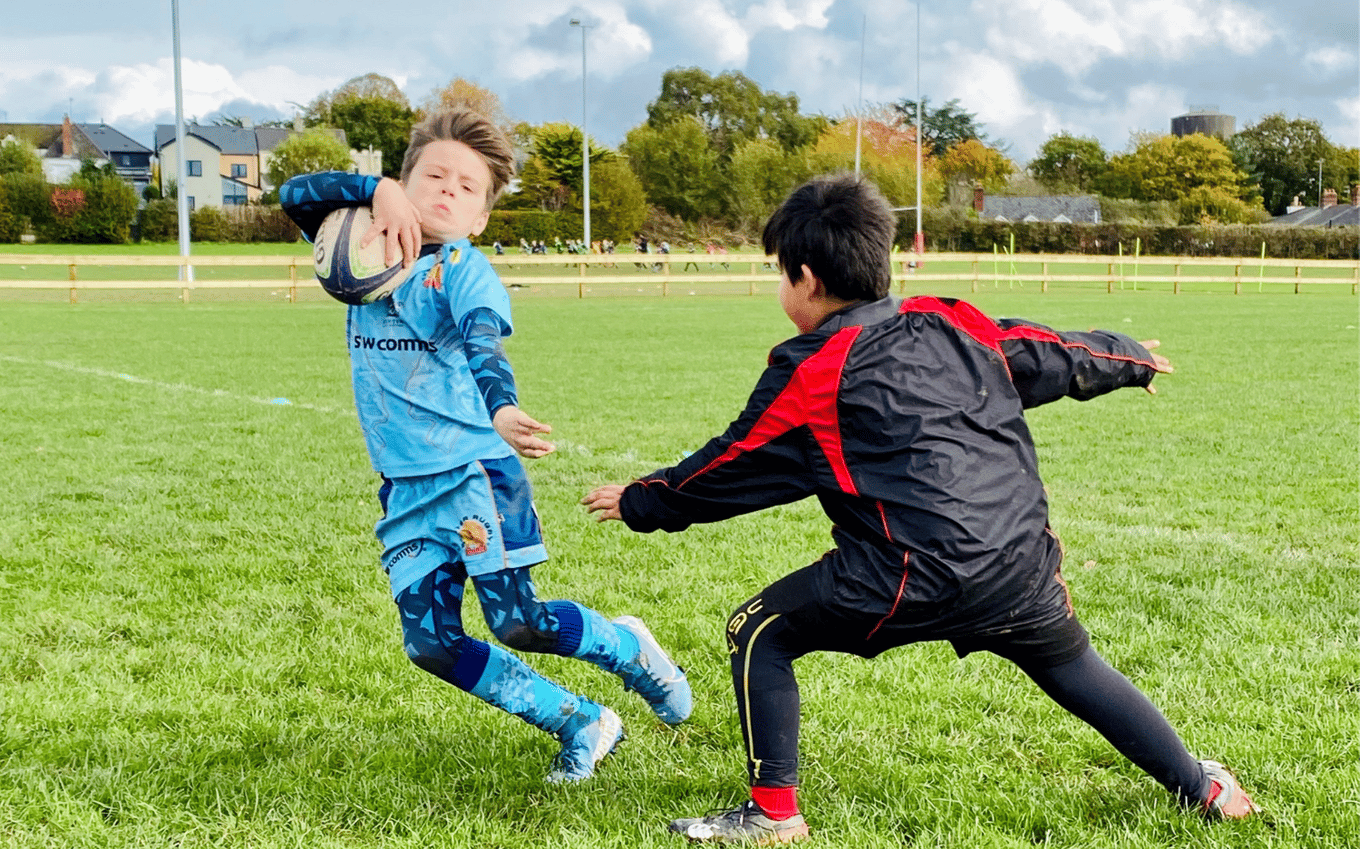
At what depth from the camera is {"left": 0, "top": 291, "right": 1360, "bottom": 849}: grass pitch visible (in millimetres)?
3160

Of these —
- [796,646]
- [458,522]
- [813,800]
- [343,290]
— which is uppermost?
[343,290]

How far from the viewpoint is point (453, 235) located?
127 inches

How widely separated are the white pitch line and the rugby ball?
7521mm

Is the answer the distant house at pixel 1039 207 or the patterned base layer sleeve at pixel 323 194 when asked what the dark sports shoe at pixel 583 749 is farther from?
the distant house at pixel 1039 207

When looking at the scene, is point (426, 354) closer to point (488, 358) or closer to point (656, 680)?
point (488, 358)

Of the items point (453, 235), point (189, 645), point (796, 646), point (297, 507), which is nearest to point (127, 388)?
point (297, 507)

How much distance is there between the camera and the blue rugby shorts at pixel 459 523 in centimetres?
308

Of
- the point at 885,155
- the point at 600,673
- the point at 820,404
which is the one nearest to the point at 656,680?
the point at 600,673

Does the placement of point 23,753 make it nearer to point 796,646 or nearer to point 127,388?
point 796,646

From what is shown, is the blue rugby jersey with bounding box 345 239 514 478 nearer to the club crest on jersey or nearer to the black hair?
the club crest on jersey

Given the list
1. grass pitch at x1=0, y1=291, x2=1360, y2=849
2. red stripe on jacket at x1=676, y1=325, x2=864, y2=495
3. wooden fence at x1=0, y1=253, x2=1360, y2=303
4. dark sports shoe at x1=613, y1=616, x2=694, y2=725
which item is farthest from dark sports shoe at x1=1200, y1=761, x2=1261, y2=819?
wooden fence at x1=0, y1=253, x2=1360, y2=303

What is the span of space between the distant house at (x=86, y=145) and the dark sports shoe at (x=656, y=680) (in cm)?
11375

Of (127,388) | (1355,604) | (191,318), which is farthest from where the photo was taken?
(191,318)

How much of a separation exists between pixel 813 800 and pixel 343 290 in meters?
1.74
